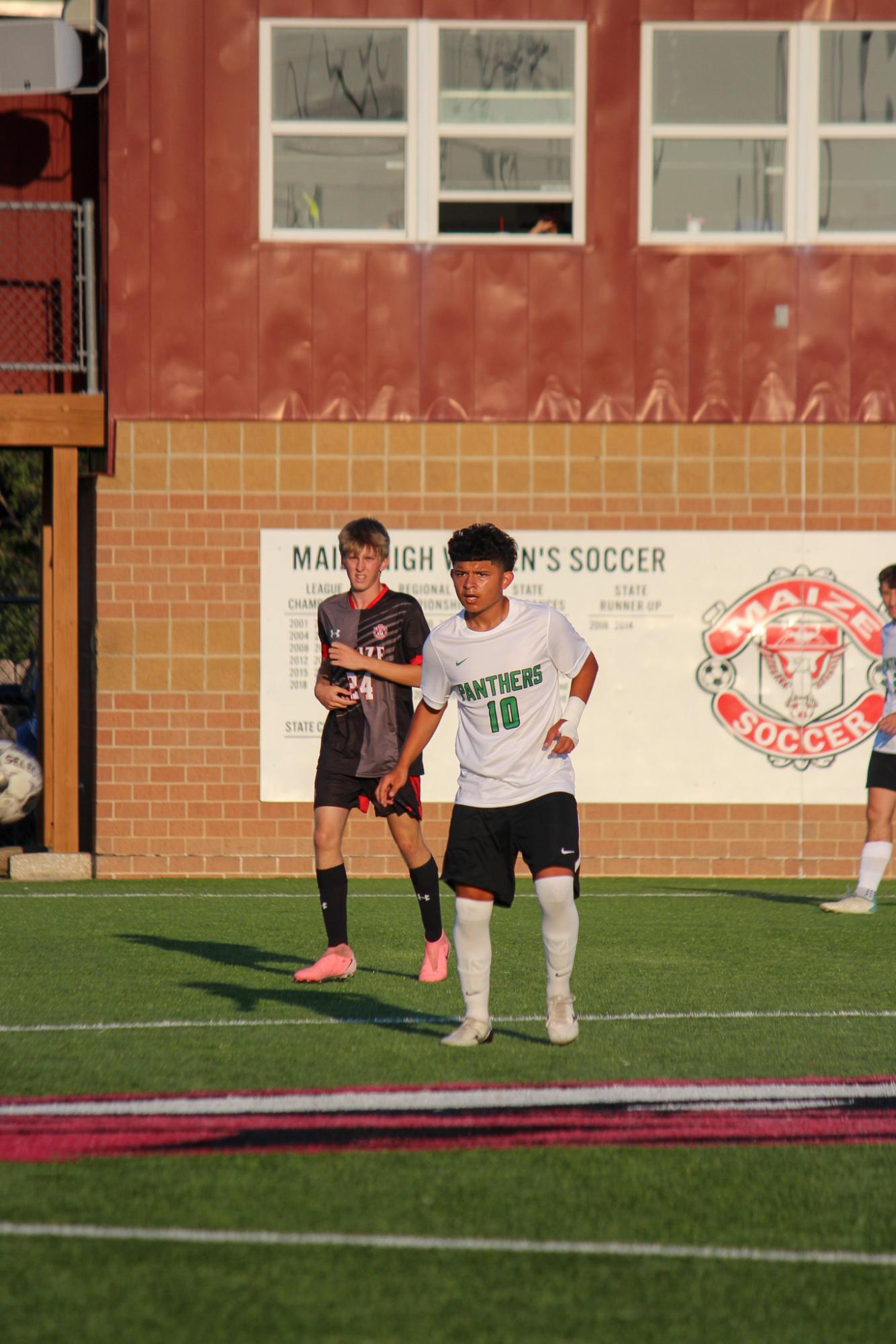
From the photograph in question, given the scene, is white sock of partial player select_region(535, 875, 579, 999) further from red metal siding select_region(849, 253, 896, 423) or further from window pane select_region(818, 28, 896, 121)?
window pane select_region(818, 28, 896, 121)

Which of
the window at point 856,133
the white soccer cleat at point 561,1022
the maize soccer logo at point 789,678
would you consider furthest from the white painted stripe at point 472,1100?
→ the window at point 856,133

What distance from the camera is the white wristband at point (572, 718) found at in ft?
19.9

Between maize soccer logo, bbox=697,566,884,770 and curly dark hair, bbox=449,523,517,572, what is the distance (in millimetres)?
7862

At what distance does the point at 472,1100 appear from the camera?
5.48m

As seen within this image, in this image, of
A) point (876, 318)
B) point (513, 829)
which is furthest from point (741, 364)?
point (513, 829)

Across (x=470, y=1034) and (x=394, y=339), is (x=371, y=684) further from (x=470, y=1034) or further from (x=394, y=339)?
(x=394, y=339)

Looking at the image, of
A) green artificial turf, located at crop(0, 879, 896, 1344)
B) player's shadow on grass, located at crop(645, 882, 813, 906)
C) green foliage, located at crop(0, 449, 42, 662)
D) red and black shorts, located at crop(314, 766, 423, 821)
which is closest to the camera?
green artificial turf, located at crop(0, 879, 896, 1344)

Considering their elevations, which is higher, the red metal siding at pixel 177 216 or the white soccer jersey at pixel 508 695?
the red metal siding at pixel 177 216

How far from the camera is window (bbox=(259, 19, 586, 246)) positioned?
13.7 meters

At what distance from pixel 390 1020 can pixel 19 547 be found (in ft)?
85.6

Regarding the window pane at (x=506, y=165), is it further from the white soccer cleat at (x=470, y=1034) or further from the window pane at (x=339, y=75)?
the white soccer cleat at (x=470, y=1034)

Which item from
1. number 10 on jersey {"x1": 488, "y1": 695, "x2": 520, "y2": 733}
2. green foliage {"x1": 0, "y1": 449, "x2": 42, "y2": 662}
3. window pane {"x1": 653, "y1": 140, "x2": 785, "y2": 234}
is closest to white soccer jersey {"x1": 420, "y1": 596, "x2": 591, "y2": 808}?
number 10 on jersey {"x1": 488, "y1": 695, "x2": 520, "y2": 733}

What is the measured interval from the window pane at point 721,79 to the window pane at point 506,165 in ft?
2.91

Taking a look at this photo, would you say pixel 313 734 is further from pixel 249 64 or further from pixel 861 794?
pixel 249 64
